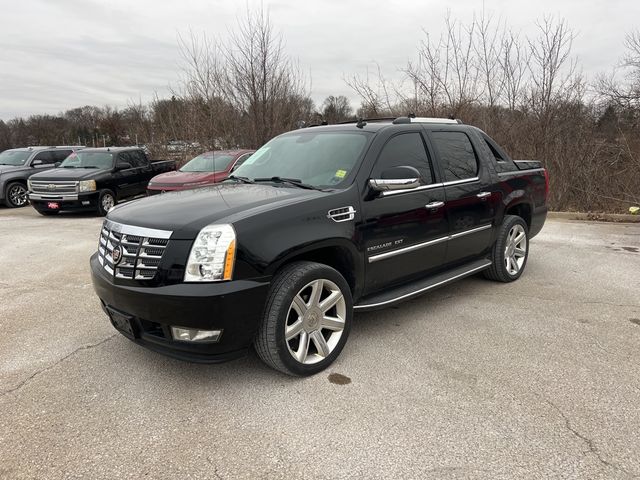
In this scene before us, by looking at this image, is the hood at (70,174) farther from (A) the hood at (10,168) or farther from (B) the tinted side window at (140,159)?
(A) the hood at (10,168)

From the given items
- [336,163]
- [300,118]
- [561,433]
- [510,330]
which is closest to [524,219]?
[510,330]

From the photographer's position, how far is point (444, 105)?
46.6ft

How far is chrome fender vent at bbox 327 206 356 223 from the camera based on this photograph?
330cm

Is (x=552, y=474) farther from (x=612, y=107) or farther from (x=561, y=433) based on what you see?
(x=612, y=107)

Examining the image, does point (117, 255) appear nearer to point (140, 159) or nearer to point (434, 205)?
point (434, 205)

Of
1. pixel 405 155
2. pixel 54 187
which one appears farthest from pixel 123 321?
pixel 54 187

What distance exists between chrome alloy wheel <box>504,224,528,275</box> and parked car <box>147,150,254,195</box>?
637cm

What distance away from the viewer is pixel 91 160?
40.9 ft

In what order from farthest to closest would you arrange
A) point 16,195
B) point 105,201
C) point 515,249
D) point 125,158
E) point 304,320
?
1. point 16,195
2. point 125,158
3. point 105,201
4. point 515,249
5. point 304,320

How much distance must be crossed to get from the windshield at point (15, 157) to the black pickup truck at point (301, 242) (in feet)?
44.7

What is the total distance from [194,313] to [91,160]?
11567mm

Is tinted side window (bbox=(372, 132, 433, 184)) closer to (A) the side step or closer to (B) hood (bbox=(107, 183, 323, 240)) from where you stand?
(B) hood (bbox=(107, 183, 323, 240))

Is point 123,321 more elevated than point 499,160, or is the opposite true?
point 499,160

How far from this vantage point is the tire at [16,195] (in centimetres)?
1362
